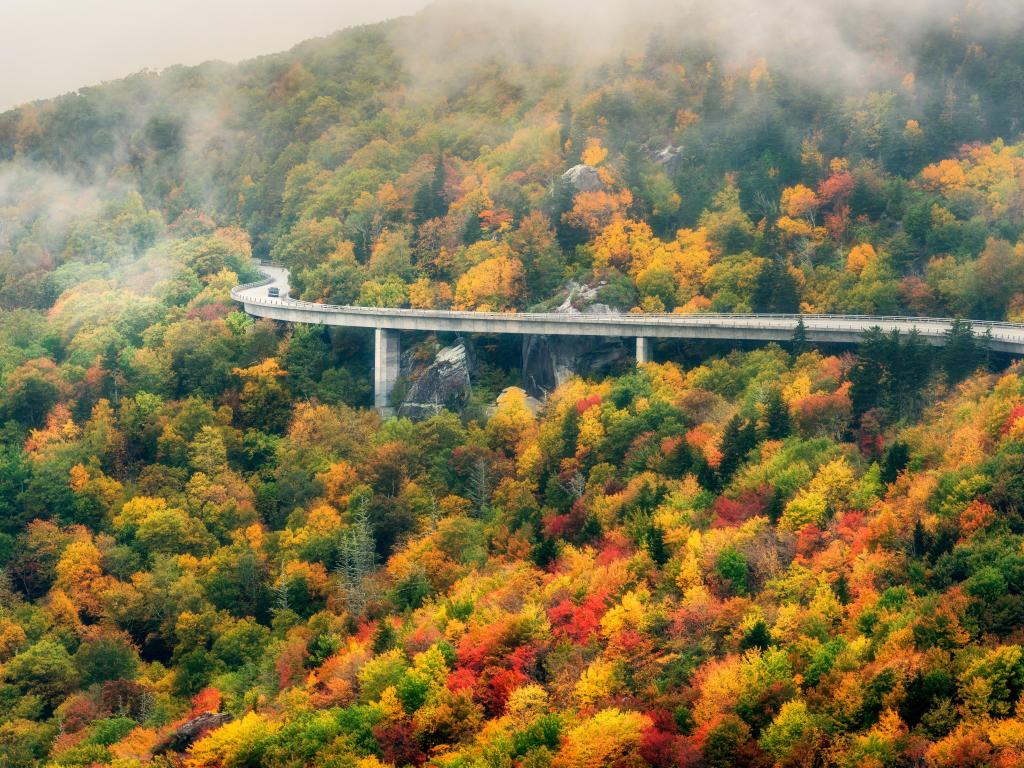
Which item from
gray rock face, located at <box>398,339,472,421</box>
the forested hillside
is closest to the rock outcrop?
the forested hillside

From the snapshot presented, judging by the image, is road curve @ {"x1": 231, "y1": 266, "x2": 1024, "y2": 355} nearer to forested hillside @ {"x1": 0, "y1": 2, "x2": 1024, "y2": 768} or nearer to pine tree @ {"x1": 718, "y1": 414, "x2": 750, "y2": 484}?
forested hillside @ {"x1": 0, "y1": 2, "x2": 1024, "y2": 768}

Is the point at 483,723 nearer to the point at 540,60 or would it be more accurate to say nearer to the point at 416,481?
the point at 416,481

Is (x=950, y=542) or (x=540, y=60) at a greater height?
(x=540, y=60)

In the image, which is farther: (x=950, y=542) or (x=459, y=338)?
(x=459, y=338)

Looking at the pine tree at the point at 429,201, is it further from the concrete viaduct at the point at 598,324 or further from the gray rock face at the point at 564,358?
the gray rock face at the point at 564,358

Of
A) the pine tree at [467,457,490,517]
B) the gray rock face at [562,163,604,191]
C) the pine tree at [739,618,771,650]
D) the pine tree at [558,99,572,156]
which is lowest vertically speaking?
the pine tree at [467,457,490,517]

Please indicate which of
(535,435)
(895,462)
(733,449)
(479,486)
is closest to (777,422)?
(733,449)

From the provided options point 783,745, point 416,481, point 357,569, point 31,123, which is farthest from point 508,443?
point 31,123
